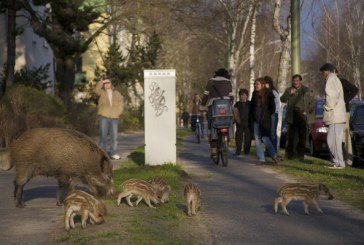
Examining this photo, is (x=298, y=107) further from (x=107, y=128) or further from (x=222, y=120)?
(x=107, y=128)

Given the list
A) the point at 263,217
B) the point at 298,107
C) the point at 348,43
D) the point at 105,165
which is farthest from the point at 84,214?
the point at 348,43

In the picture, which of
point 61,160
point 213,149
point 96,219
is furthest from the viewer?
point 213,149

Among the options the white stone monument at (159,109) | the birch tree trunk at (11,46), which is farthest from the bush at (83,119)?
the white stone monument at (159,109)

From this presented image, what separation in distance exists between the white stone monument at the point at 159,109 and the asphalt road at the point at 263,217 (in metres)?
1.04

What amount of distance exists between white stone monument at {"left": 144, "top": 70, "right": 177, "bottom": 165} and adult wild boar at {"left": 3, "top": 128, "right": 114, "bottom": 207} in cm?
496

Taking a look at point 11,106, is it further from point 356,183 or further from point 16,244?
point 16,244

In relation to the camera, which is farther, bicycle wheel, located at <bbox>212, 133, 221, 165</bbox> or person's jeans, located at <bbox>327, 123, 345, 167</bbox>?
bicycle wheel, located at <bbox>212, 133, 221, 165</bbox>

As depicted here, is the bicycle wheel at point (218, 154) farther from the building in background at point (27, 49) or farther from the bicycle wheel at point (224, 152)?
the building in background at point (27, 49)

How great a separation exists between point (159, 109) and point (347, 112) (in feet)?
14.7

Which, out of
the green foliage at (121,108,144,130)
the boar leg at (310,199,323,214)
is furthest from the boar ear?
the green foliage at (121,108,144,130)

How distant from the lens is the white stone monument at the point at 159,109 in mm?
15414

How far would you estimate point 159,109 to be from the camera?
15.5m

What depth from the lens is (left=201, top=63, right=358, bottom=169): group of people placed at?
16.0 metres

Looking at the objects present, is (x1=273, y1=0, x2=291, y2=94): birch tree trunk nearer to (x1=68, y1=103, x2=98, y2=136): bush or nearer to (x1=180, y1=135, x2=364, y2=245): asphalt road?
(x1=180, y1=135, x2=364, y2=245): asphalt road
